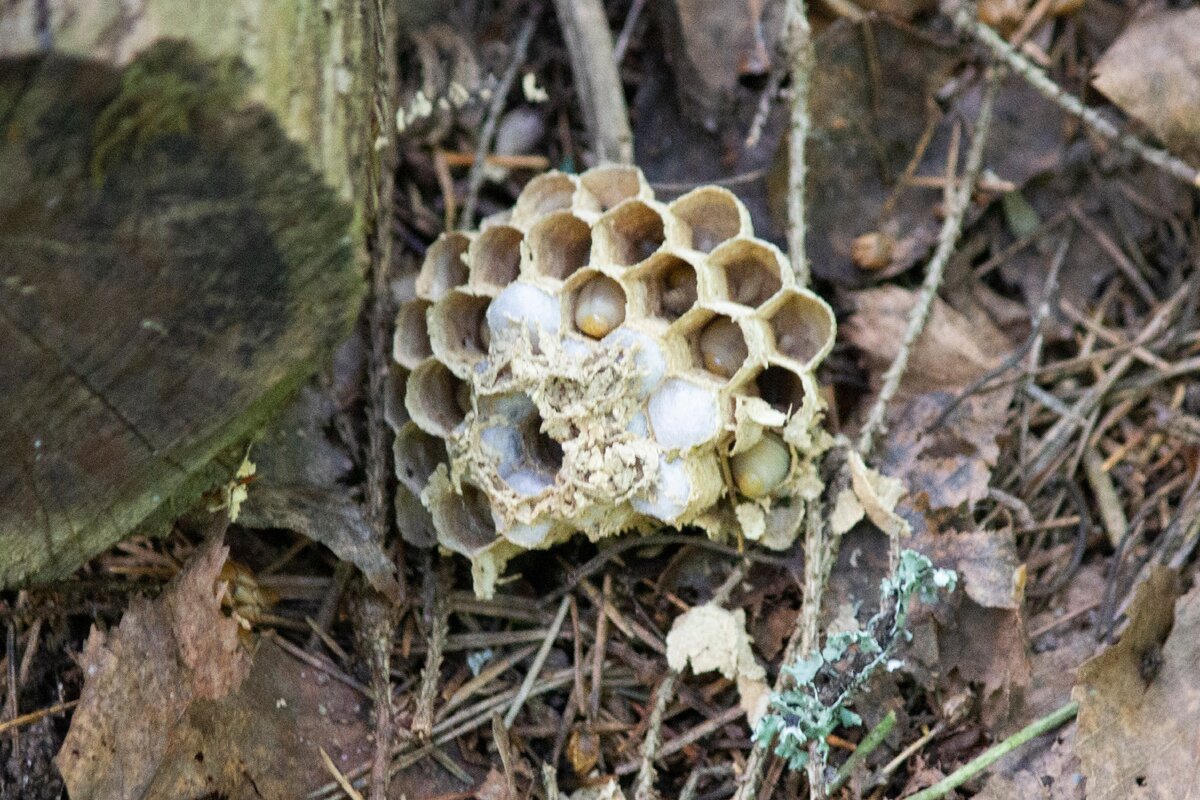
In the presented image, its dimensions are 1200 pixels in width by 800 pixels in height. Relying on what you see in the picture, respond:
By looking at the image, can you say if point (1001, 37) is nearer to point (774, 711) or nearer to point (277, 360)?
point (774, 711)

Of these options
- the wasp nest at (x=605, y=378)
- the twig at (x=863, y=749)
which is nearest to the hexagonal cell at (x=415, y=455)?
the wasp nest at (x=605, y=378)

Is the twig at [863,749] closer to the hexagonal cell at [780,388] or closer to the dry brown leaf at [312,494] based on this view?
the hexagonal cell at [780,388]

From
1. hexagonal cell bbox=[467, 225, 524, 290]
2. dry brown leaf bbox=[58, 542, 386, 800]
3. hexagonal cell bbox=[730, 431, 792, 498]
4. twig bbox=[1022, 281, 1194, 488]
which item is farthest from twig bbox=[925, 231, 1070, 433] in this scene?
dry brown leaf bbox=[58, 542, 386, 800]

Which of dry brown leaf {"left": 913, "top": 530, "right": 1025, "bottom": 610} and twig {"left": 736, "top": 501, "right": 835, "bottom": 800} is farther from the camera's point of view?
dry brown leaf {"left": 913, "top": 530, "right": 1025, "bottom": 610}

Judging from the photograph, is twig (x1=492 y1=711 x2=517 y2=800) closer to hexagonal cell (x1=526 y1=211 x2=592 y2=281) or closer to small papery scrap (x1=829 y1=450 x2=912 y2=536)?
small papery scrap (x1=829 y1=450 x2=912 y2=536)

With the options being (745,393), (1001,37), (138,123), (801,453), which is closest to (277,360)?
(138,123)

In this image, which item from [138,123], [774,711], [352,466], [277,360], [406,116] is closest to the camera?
[138,123]
